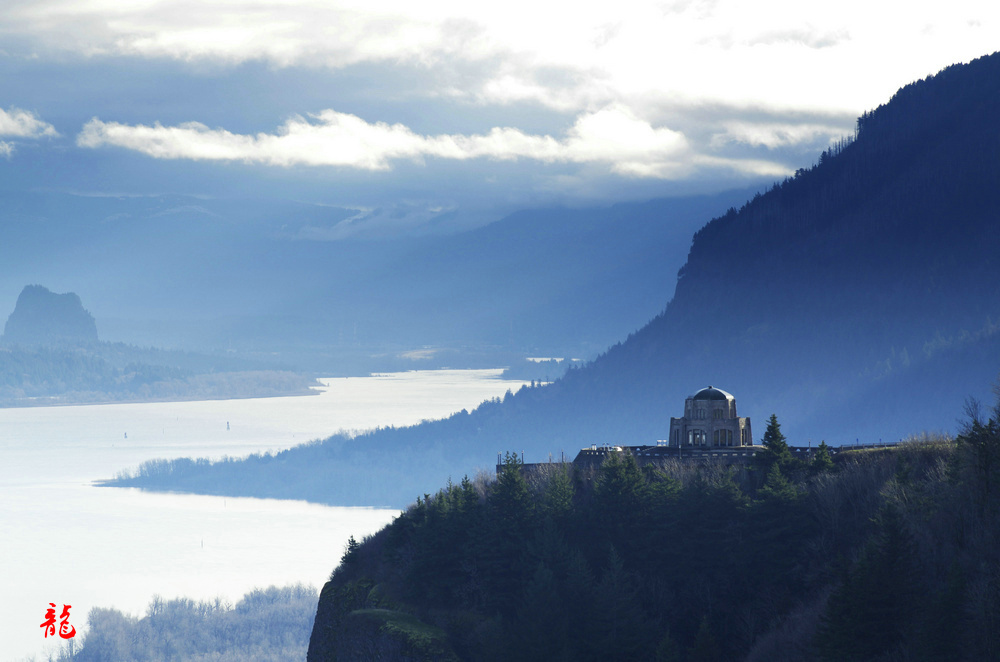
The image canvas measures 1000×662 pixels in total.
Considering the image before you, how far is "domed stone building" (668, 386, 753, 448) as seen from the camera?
127 meters

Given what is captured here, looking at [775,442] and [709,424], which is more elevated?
A: [709,424]

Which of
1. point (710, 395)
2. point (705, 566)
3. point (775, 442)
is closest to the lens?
point (705, 566)

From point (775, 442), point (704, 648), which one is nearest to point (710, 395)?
point (775, 442)

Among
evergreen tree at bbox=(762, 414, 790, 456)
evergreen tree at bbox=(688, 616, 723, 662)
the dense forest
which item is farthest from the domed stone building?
evergreen tree at bbox=(688, 616, 723, 662)

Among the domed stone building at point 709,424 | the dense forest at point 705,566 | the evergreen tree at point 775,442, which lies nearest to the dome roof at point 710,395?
the domed stone building at point 709,424

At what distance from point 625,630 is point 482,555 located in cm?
1844

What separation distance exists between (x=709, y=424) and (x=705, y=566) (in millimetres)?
36237

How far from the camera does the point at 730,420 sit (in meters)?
128

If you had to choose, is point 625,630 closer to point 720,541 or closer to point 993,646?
point 720,541

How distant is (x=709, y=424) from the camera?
418 feet

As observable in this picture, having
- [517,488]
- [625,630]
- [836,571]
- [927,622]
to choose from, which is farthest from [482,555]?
[927,622]

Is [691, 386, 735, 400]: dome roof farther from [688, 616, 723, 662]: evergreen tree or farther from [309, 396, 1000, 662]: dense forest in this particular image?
[688, 616, 723, 662]: evergreen tree

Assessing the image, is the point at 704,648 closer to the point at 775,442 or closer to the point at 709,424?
the point at 775,442

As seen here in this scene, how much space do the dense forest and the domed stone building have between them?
724 inches
